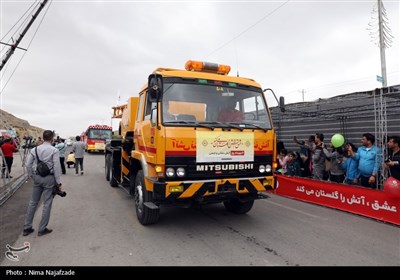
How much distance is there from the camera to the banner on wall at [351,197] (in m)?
5.55

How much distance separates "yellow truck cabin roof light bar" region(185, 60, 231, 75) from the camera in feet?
18.7

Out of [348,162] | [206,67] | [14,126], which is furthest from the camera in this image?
[14,126]

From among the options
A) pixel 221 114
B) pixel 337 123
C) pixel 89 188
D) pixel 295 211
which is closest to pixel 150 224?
pixel 221 114

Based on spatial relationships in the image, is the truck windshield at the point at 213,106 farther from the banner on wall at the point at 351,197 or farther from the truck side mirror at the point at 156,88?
the banner on wall at the point at 351,197

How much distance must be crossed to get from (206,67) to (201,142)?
1.98 meters

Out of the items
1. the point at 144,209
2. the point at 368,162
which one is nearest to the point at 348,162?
the point at 368,162

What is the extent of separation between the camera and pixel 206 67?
228 inches

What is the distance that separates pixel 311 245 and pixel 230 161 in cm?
184

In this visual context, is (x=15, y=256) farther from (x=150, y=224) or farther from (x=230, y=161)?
(x=230, y=161)

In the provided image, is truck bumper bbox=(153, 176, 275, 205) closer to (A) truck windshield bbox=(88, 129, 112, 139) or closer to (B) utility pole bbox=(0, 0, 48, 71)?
(B) utility pole bbox=(0, 0, 48, 71)

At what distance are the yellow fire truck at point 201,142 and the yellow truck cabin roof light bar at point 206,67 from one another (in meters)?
0.03

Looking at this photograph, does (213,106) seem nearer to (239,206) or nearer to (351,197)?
(239,206)

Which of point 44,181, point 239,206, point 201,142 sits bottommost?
point 239,206
